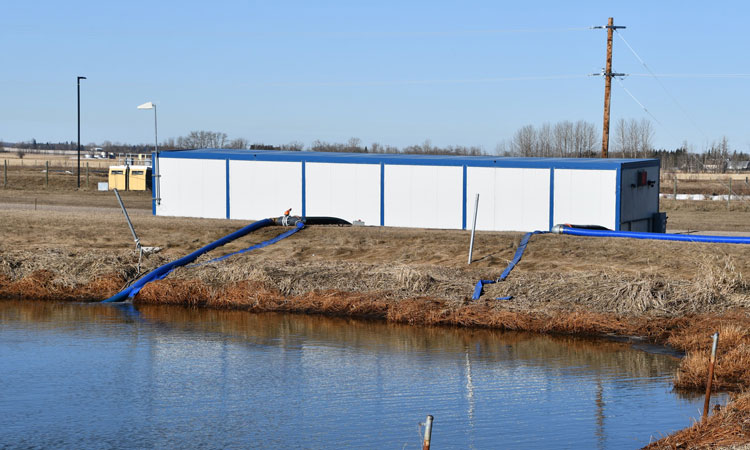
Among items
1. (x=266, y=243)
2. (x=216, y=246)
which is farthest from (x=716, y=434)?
(x=216, y=246)

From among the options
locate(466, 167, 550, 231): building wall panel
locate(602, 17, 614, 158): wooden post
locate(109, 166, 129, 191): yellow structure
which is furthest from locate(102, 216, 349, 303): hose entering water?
locate(109, 166, 129, 191): yellow structure

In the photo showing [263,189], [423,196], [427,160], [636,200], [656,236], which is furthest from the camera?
[263,189]

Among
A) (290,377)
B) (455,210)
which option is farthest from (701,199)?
(290,377)

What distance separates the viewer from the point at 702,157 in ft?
420

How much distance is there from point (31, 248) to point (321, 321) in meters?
11.5

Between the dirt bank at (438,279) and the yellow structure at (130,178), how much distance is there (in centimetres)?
2576

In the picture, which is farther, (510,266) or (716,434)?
(510,266)

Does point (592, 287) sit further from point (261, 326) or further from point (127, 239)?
point (127, 239)

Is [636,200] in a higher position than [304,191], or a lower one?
lower

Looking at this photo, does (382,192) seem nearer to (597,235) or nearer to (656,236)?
(597,235)

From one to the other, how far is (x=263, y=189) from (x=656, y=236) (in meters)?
15.2

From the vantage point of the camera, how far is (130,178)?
5969 centimetres

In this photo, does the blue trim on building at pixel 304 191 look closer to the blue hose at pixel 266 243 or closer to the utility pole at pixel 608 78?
the blue hose at pixel 266 243

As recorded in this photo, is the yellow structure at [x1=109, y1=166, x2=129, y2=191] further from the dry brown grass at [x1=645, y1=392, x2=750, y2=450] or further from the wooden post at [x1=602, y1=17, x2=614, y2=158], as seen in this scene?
the dry brown grass at [x1=645, y1=392, x2=750, y2=450]
